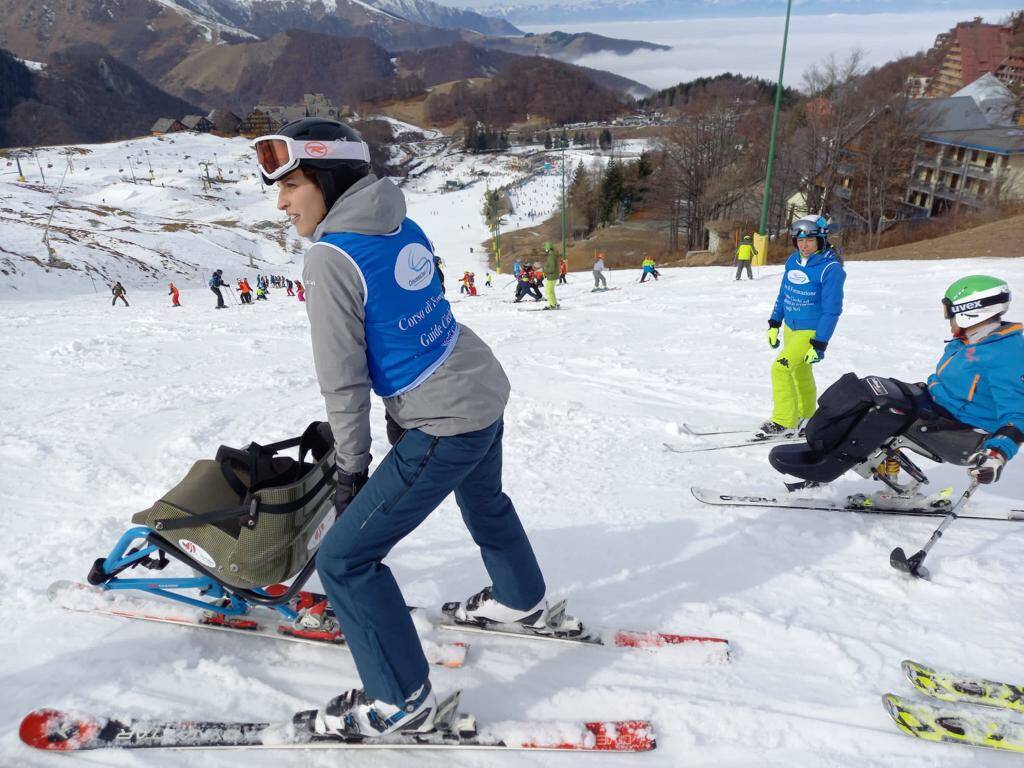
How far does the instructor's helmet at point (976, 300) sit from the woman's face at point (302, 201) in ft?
10.8

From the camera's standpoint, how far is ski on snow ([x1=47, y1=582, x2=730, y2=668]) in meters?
2.75

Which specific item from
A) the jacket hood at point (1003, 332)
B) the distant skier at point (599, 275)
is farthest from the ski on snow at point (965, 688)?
the distant skier at point (599, 275)

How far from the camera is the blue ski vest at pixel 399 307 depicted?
1.92 metres

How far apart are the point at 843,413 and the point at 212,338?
10877 mm

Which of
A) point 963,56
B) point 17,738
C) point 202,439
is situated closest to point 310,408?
point 202,439

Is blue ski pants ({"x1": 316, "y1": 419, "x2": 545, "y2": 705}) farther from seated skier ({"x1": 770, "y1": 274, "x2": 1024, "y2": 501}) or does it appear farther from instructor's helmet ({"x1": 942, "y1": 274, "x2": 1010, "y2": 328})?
instructor's helmet ({"x1": 942, "y1": 274, "x2": 1010, "y2": 328})

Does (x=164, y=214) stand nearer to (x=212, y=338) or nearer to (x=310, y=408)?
(x=212, y=338)

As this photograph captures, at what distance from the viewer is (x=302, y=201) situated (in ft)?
6.74

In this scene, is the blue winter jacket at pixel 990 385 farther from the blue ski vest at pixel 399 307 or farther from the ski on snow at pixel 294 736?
the blue ski vest at pixel 399 307

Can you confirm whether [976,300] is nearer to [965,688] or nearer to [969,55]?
[965,688]

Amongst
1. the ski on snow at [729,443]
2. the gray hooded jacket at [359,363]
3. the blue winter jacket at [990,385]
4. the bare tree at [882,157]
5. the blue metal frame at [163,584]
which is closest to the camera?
the gray hooded jacket at [359,363]

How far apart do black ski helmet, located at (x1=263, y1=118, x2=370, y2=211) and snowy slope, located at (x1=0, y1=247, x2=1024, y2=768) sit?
A: 6.96 ft

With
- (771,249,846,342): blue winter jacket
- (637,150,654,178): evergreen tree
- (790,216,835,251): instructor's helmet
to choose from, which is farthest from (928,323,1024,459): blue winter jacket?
(637,150,654,178): evergreen tree

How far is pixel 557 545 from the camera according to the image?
3.78 metres
